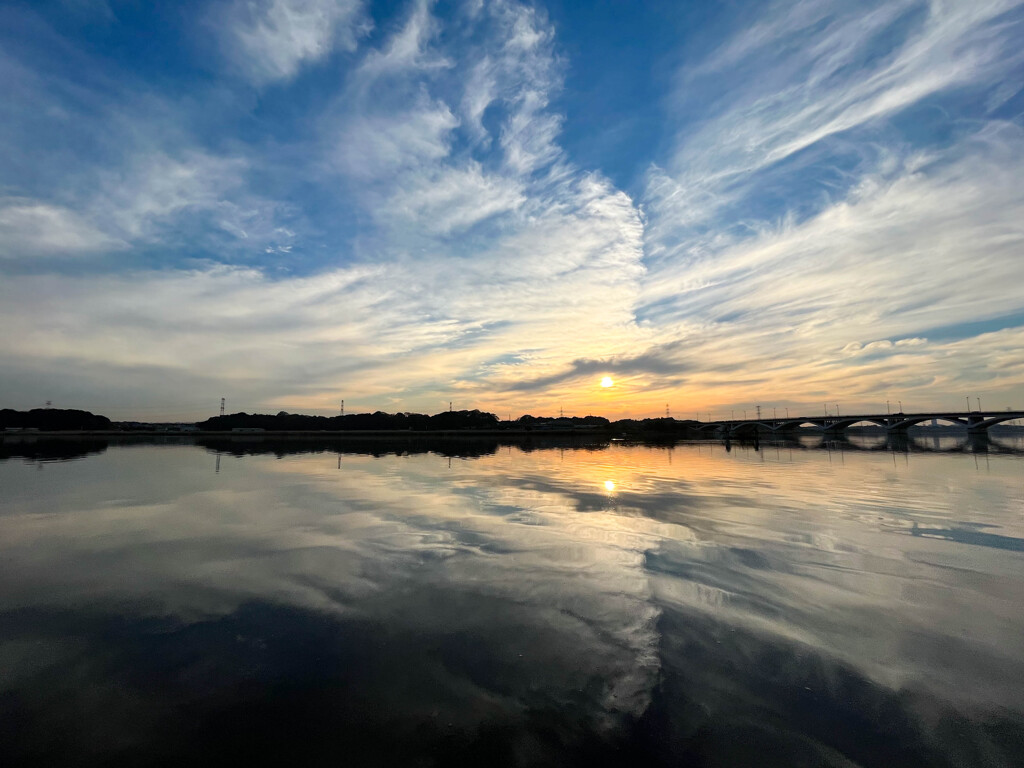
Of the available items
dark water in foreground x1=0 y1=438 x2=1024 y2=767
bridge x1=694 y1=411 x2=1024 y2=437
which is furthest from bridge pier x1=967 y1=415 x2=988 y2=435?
dark water in foreground x1=0 y1=438 x2=1024 y2=767

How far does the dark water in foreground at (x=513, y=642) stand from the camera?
17.6ft

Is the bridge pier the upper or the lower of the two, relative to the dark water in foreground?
upper

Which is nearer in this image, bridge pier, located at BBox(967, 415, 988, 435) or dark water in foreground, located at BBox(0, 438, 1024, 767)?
dark water in foreground, located at BBox(0, 438, 1024, 767)

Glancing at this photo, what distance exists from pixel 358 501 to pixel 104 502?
11609 mm

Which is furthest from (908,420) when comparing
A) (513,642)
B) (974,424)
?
(513,642)

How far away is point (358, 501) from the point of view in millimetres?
22141

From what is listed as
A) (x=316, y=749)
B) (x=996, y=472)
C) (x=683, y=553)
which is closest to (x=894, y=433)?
(x=996, y=472)

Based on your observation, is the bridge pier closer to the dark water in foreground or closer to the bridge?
the bridge

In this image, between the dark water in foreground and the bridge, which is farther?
the bridge

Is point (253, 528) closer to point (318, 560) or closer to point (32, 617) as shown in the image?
point (318, 560)

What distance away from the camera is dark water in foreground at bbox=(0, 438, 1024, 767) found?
17.6 feet

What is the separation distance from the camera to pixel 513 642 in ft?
25.6

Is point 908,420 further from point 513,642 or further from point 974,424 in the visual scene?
point 513,642

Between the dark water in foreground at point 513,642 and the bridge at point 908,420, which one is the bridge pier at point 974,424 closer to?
the bridge at point 908,420
